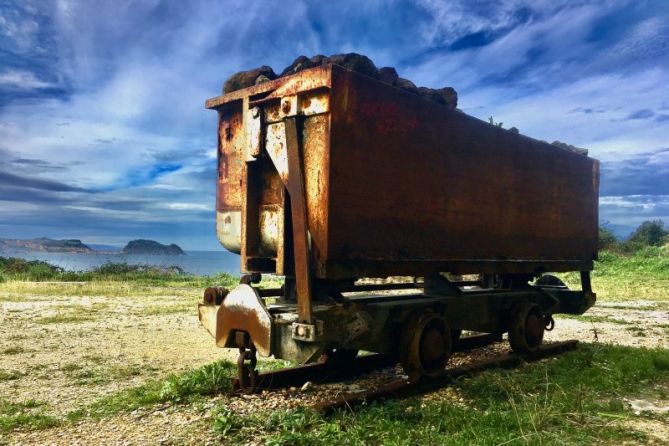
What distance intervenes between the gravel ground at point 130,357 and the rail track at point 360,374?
14cm

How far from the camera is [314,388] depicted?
5355 millimetres

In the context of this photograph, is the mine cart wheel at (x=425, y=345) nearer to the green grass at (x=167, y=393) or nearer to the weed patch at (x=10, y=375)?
the green grass at (x=167, y=393)

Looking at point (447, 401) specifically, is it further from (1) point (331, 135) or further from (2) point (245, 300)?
(1) point (331, 135)

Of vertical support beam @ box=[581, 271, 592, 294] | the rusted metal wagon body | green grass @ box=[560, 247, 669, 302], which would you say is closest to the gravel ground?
the rusted metal wagon body

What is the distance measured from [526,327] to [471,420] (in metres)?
2.98

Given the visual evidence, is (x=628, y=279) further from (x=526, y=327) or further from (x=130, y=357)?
(x=130, y=357)

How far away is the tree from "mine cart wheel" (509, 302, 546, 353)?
131 ft

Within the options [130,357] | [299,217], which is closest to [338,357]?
[299,217]

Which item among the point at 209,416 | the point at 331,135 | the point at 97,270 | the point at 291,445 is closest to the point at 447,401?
the point at 291,445

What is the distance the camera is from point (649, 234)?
43.6 meters

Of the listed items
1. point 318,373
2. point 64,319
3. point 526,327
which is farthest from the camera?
point 64,319

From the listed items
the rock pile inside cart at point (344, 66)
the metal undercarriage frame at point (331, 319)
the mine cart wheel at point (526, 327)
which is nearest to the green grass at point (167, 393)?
the metal undercarriage frame at point (331, 319)

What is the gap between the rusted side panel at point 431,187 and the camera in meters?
4.59

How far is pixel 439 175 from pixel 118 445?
374 cm
